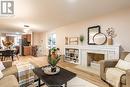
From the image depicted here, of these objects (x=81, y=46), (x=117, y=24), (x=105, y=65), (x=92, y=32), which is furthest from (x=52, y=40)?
(x=105, y=65)

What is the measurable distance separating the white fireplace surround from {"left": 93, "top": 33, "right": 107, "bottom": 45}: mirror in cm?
22

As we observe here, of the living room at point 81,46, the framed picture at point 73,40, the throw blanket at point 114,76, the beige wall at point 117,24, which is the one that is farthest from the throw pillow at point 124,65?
the framed picture at point 73,40

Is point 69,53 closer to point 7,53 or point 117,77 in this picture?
point 7,53

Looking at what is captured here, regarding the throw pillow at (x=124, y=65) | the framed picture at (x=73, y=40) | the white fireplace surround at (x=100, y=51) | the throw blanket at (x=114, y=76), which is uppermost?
the framed picture at (x=73, y=40)

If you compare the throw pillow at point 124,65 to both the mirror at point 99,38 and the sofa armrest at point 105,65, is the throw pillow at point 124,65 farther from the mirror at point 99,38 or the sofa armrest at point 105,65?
the mirror at point 99,38

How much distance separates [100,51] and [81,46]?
1.23 meters

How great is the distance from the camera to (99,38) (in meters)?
4.77

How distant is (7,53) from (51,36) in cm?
392

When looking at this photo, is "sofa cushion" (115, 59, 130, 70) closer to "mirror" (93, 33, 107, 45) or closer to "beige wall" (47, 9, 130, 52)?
"beige wall" (47, 9, 130, 52)

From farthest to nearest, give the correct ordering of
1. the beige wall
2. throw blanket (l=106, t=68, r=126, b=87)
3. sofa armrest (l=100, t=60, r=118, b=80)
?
1. the beige wall
2. sofa armrest (l=100, t=60, r=118, b=80)
3. throw blanket (l=106, t=68, r=126, b=87)

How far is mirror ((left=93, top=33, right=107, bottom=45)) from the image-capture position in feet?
15.1

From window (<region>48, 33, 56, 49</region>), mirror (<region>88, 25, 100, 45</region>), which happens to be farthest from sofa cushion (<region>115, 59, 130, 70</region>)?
window (<region>48, 33, 56, 49</region>)

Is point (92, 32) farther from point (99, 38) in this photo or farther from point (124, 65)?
point (124, 65)

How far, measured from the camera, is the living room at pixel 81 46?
2.59 metres
